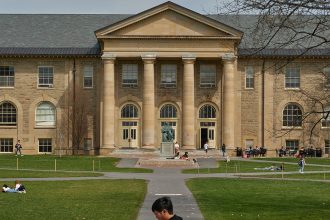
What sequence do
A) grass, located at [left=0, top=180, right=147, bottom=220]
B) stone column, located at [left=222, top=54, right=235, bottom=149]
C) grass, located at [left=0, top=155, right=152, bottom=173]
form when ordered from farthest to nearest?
stone column, located at [left=222, top=54, right=235, bottom=149], grass, located at [left=0, top=155, right=152, bottom=173], grass, located at [left=0, top=180, right=147, bottom=220]

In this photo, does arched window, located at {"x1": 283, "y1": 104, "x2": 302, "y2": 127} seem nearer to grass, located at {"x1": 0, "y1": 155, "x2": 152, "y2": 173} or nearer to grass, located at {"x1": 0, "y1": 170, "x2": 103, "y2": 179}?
grass, located at {"x1": 0, "y1": 155, "x2": 152, "y2": 173}

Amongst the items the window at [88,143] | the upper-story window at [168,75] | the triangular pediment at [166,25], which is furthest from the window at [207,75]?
the window at [88,143]

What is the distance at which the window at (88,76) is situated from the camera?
80188 mm

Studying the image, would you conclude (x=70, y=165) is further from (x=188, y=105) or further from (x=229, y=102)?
(x=229, y=102)

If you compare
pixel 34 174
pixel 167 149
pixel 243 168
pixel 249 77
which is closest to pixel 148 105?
pixel 249 77

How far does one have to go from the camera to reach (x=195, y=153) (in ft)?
243

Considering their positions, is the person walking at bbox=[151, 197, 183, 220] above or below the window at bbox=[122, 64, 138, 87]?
below

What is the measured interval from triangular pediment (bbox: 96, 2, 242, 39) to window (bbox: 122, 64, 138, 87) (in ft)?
15.5

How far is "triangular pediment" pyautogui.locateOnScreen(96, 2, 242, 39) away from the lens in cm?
7475

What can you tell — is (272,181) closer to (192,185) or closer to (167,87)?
(192,185)

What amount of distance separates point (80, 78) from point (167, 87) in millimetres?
8694

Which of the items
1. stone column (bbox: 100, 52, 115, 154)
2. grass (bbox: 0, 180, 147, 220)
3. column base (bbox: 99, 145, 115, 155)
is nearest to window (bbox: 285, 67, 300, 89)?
stone column (bbox: 100, 52, 115, 154)

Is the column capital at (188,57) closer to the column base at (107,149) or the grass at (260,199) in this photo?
the column base at (107,149)

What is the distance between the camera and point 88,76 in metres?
80.2
